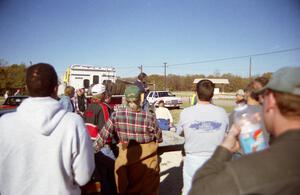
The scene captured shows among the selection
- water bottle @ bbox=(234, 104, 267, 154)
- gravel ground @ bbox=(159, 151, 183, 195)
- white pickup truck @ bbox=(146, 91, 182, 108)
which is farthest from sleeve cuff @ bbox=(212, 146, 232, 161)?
white pickup truck @ bbox=(146, 91, 182, 108)

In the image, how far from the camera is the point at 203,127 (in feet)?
9.89

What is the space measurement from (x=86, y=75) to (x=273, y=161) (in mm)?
15491

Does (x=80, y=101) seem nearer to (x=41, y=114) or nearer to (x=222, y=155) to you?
(x=41, y=114)

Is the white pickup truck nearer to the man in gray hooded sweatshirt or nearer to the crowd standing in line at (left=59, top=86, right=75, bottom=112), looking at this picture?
the crowd standing in line at (left=59, top=86, right=75, bottom=112)

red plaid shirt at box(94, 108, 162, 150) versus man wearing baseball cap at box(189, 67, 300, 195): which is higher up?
man wearing baseball cap at box(189, 67, 300, 195)

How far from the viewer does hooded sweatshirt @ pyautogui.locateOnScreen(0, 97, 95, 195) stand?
1943 mm

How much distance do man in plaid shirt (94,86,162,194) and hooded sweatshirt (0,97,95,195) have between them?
1.36 metres

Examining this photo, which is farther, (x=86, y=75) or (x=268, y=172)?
(x=86, y=75)

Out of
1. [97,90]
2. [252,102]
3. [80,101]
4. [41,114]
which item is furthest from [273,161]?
[80,101]

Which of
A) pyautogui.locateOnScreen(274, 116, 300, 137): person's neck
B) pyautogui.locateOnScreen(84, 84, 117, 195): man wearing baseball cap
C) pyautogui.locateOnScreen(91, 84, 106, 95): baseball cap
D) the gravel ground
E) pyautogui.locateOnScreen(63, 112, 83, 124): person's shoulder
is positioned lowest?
the gravel ground

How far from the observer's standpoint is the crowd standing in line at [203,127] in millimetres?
3010

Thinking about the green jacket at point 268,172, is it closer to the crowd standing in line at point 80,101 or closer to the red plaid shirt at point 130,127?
the red plaid shirt at point 130,127

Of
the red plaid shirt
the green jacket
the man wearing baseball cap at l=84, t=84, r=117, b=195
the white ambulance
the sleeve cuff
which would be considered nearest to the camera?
the green jacket

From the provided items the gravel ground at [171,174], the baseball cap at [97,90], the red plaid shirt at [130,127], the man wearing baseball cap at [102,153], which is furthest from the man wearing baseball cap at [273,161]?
the gravel ground at [171,174]
